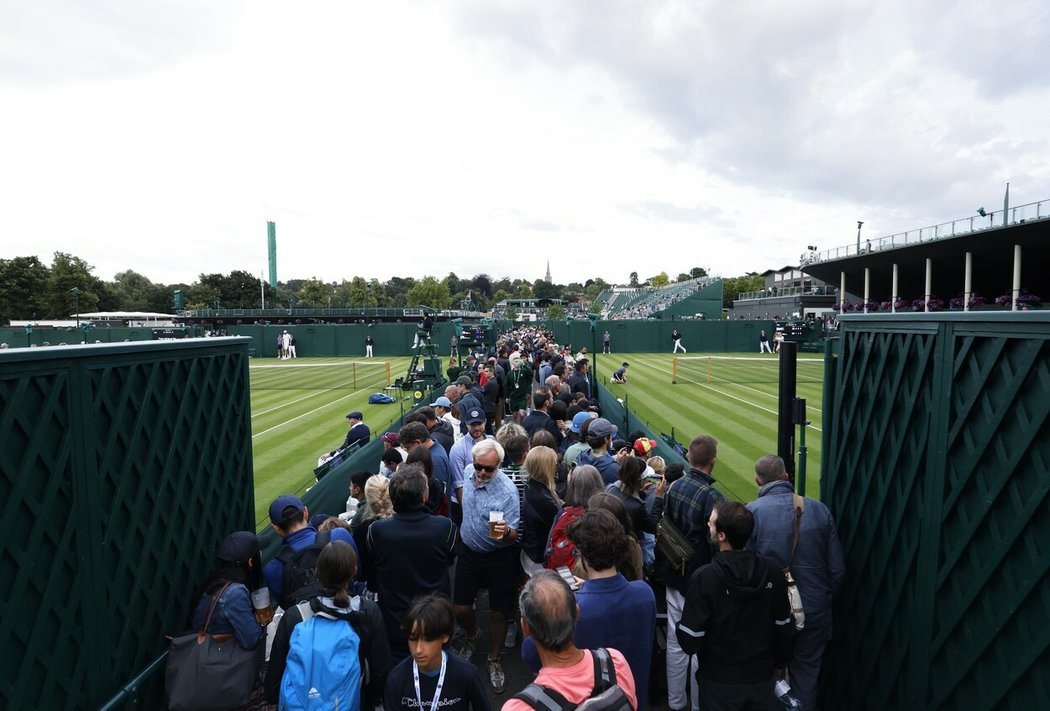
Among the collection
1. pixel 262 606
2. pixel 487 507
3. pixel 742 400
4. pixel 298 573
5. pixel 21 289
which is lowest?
pixel 742 400

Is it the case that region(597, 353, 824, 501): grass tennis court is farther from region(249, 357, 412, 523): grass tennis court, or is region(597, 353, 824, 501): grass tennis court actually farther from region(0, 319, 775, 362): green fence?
region(0, 319, 775, 362): green fence

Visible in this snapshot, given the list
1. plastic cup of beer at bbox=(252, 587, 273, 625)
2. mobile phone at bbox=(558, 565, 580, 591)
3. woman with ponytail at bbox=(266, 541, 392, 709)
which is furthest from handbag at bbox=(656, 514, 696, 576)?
plastic cup of beer at bbox=(252, 587, 273, 625)

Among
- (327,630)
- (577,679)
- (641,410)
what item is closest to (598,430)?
(327,630)

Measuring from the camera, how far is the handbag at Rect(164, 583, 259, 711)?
11.8 feet

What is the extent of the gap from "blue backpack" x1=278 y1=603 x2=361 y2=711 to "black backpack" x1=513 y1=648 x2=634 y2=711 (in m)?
1.43

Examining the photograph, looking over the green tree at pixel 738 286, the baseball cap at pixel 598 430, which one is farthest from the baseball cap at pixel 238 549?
the green tree at pixel 738 286

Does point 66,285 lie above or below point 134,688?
above

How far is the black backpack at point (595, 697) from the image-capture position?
7.70 ft

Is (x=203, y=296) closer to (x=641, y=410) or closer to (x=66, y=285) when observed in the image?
(x=66, y=285)

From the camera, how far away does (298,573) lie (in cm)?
400

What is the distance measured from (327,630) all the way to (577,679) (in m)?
1.64

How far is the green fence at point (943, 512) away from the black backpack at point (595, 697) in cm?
207

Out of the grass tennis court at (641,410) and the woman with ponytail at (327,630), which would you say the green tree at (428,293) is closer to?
the grass tennis court at (641,410)

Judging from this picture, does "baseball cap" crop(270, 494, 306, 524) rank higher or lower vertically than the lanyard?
higher
